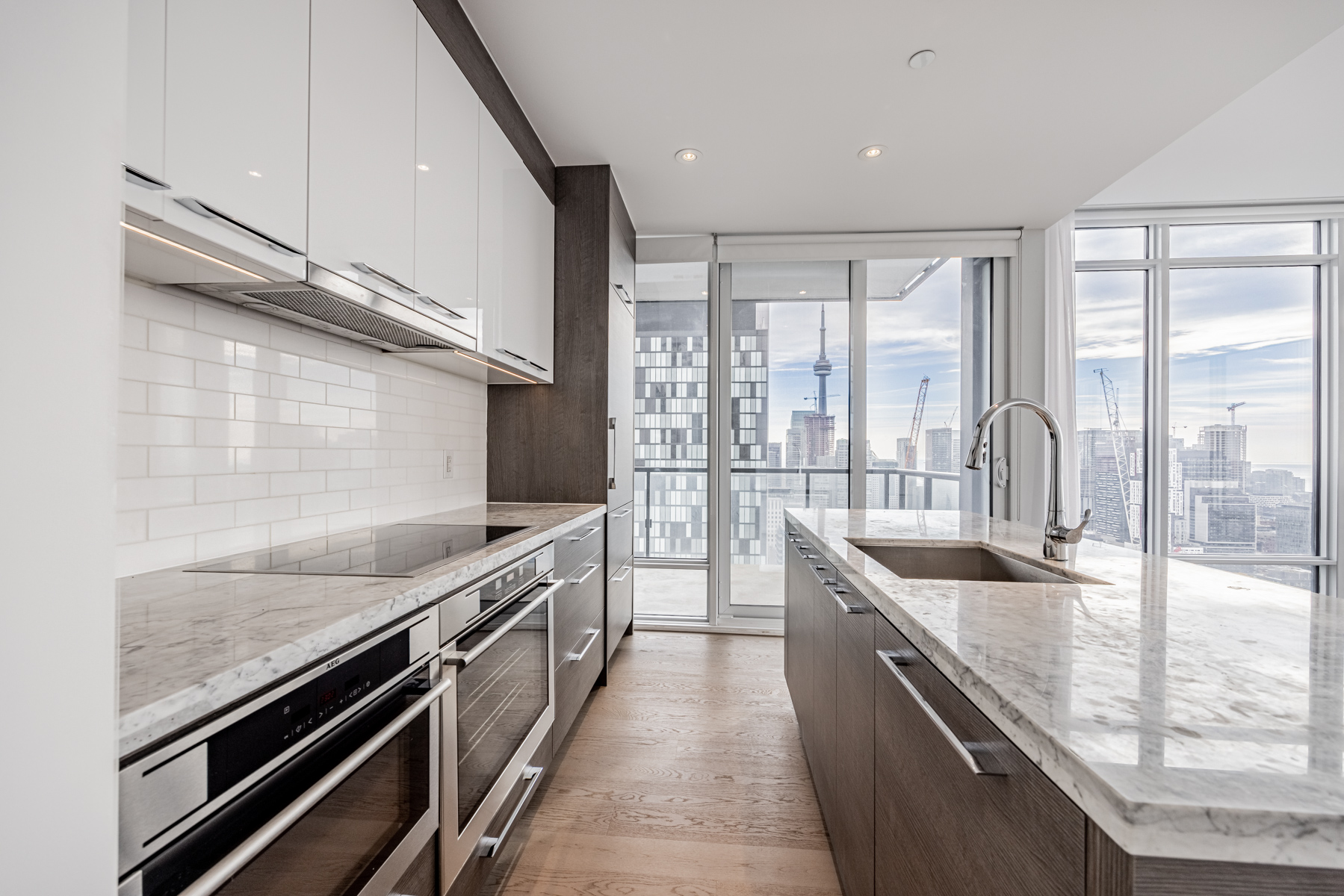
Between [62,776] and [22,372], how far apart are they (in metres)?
0.29

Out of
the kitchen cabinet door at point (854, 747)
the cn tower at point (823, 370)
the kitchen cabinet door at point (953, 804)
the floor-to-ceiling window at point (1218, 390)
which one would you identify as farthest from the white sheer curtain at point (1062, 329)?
the kitchen cabinet door at point (953, 804)

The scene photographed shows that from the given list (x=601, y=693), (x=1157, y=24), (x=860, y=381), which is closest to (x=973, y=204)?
(x=860, y=381)

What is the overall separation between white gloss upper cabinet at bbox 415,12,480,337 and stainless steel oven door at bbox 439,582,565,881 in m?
0.92

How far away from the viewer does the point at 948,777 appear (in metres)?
0.75

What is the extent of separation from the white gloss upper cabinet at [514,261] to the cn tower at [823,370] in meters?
1.87

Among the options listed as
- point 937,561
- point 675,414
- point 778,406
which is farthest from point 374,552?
point 778,406

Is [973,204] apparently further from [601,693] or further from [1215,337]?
[601,693]

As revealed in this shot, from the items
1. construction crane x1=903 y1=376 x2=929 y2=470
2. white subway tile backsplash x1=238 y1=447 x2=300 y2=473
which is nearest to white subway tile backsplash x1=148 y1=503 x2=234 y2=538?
white subway tile backsplash x1=238 y1=447 x2=300 y2=473

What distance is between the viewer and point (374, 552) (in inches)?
54.7

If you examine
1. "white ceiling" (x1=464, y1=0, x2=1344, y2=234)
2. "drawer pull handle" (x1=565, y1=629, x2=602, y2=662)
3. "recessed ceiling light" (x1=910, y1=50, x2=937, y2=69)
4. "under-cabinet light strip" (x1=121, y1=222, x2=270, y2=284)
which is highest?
"white ceiling" (x1=464, y1=0, x2=1344, y2=234)

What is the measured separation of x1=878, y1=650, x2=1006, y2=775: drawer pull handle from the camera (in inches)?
26.1

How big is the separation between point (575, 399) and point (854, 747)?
6.47 feet

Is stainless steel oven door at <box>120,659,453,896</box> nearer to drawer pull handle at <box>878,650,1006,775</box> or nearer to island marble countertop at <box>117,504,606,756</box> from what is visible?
island marble countertop at <box>117,504,606,756</box>

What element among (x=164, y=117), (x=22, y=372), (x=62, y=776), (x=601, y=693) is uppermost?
(x=164, y=117)
